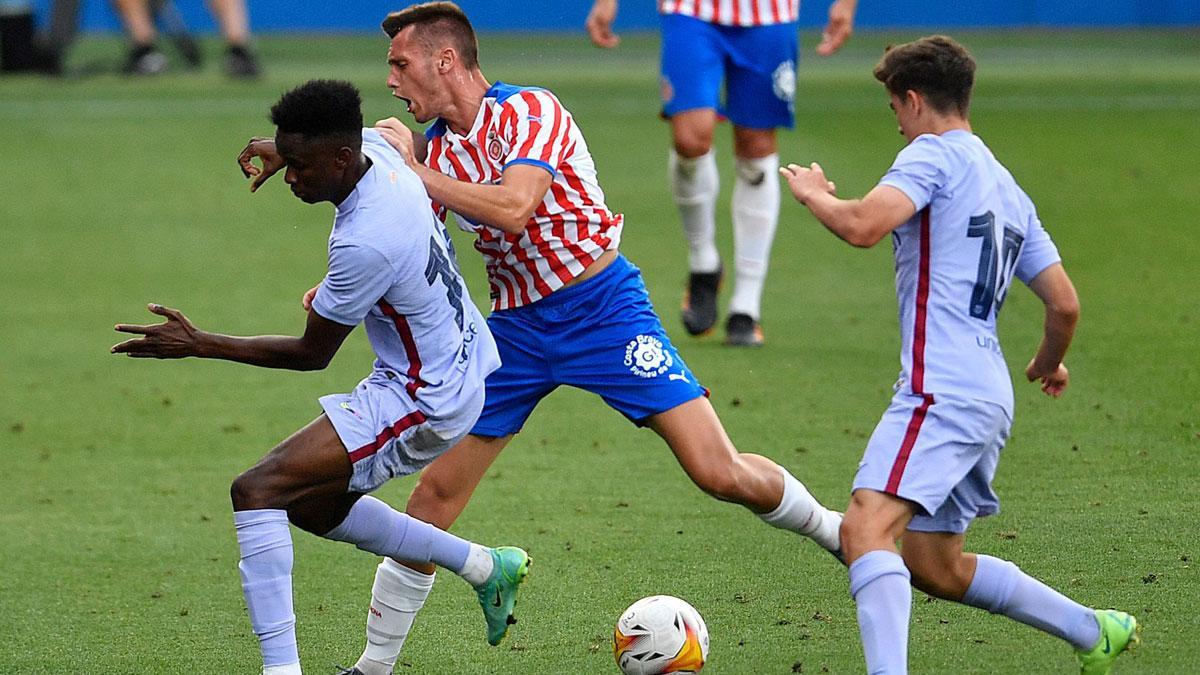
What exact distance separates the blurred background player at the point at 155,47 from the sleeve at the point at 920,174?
15.4m

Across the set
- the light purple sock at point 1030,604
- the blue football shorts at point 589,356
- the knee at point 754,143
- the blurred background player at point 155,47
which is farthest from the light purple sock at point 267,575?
the blurred background player at point 155,47

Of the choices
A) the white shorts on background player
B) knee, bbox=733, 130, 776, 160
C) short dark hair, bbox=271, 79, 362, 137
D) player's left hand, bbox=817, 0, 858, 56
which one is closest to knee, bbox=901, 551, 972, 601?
the white shorts on background player

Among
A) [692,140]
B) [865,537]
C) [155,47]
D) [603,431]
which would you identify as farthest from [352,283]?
[155,47]

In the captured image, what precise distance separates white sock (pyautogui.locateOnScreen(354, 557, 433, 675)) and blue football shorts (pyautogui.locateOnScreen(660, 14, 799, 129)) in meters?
4.25

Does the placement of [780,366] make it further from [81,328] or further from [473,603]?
[81,328]

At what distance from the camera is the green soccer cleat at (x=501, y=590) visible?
479cm

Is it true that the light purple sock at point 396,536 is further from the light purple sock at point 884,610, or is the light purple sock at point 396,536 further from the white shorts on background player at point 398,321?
the light purple sock at point 884,610

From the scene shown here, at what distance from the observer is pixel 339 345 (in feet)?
14.5

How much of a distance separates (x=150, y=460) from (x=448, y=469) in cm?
284

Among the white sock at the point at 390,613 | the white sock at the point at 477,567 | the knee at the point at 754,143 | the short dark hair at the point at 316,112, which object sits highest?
the short dark hair at the point at 316,112

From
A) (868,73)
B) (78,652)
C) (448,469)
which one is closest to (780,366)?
(448,469)

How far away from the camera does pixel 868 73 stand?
69.4 feet

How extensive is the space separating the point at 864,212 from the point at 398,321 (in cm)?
122

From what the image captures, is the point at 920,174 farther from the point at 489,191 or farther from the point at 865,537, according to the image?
the point at 489,191
